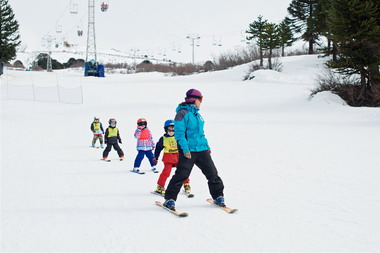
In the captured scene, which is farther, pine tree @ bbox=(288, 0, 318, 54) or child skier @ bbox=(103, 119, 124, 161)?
pine tree @ bbox=(288, 0, 318, 54)

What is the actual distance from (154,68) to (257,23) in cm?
3588

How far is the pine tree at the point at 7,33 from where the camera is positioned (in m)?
51.7

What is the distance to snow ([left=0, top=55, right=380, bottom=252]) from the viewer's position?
4.49 metres

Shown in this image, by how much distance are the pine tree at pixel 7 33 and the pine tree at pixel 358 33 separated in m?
46.8

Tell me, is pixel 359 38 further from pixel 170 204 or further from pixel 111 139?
pixel 170 204

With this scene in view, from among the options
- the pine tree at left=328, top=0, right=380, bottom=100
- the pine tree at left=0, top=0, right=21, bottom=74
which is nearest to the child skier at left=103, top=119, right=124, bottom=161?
the pine tree at left=328, top=0, right=380, bottom=100

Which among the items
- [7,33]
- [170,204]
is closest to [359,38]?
[170,204]

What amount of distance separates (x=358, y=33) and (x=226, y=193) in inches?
615

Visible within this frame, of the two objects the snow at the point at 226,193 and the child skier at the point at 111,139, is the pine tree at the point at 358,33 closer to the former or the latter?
the snow at the point at 226,193

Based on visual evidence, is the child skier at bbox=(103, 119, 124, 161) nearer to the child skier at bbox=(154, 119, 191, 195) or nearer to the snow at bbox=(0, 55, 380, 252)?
the snow at bbox=(0, 55, 380, 252)

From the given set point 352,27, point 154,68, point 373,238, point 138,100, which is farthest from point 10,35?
point 373,238

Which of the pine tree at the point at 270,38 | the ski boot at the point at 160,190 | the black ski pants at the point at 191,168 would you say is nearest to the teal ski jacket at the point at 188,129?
the black ski pants at the point at 191,168

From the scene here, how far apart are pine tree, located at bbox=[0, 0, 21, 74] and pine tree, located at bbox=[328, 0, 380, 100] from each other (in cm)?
4682

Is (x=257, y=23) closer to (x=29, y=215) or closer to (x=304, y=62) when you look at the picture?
(x=304, y=62)
